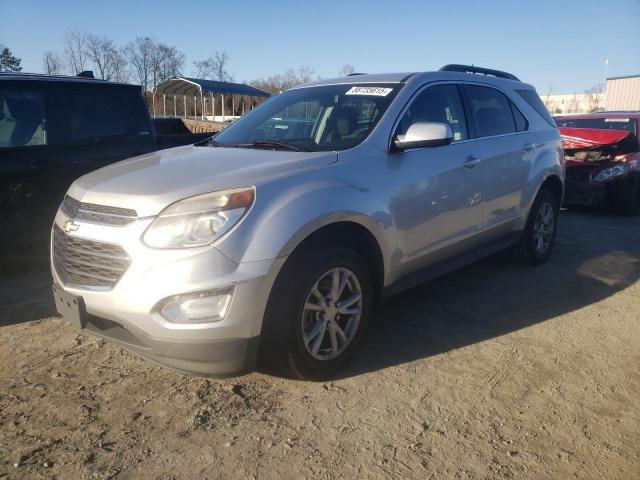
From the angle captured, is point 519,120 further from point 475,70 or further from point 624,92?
point 624,92

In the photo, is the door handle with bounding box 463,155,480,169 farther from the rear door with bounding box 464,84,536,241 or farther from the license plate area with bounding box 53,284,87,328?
the license plate area with bounding box 53,284,87,328

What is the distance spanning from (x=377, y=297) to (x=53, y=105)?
3490mm

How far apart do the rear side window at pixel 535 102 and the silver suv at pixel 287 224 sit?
3.42ft

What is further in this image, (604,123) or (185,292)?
(604,123)

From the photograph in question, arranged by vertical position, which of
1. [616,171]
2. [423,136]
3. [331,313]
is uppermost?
[423,136]

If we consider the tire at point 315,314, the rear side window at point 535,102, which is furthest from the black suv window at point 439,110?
the rear side window at point 535,102

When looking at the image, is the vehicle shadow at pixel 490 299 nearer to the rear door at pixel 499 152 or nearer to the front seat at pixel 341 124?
the rear door at pixel 499 152

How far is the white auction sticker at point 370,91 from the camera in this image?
3.79m

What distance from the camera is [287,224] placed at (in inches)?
108

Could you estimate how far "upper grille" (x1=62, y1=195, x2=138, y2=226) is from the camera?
2.75 m

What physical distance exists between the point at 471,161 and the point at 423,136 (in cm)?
90

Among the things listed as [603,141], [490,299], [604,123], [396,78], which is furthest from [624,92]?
[396,78]

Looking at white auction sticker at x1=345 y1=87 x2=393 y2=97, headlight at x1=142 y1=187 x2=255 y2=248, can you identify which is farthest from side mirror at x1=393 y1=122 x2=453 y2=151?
headlight at x1=142 y1=187 x2=255 y2=248

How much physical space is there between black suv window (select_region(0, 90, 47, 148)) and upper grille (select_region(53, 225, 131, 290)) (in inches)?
82.8
